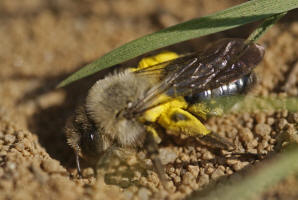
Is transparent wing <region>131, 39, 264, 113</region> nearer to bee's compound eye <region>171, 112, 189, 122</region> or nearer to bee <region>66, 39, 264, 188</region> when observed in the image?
bee <region>66, 39, 264, 188</region>

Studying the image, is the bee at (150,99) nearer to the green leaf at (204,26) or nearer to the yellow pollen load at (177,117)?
the yellow pollen load at (177,117)

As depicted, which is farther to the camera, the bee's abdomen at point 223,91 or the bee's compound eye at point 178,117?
the bee's abdomen at point 223,91

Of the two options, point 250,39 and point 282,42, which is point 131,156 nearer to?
point 250,39

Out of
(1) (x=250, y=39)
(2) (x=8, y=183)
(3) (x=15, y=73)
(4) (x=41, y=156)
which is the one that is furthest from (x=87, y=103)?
(3) (x=15, y=73)

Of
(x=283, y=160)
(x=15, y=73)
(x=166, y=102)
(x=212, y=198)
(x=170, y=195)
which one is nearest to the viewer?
(x=283, y=160)

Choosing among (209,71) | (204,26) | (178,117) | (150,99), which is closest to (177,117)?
(178,117)

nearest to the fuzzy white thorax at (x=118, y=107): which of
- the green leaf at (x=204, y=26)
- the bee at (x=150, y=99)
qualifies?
the bee at (x=150, y=99)
